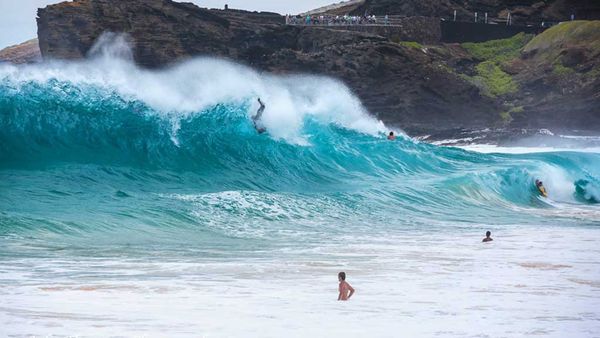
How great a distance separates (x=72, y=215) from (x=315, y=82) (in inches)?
1038

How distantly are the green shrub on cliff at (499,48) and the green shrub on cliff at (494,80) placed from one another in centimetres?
87

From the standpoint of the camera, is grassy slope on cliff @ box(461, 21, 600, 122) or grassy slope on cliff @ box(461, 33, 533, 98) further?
grassy slope on cliff @ box(461, 33, 533, 98)

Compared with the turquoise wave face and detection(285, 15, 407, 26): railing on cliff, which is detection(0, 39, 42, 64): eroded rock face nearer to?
detection(285, 15, 407, 26): railing on cliff

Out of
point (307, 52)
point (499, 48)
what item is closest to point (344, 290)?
point (307, 52)

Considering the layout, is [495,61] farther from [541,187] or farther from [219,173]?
[219,173]

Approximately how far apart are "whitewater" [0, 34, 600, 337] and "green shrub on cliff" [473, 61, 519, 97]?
709 inches

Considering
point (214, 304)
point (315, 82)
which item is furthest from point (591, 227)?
point (315, 82)

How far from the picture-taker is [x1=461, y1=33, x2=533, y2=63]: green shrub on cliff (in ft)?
179

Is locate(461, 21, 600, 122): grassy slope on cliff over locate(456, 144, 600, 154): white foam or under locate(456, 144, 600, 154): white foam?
over

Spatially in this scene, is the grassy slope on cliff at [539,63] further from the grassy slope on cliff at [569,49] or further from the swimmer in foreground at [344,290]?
the swimmer in foreground at [344,290]

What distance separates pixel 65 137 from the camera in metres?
21.2

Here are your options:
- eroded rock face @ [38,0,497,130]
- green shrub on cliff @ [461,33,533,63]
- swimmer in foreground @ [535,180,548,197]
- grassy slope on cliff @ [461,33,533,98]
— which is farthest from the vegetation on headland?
swimmer in foreground @ [535,180,548,197]

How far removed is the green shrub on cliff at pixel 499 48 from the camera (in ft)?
179

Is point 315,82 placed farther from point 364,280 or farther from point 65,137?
point 364,280
